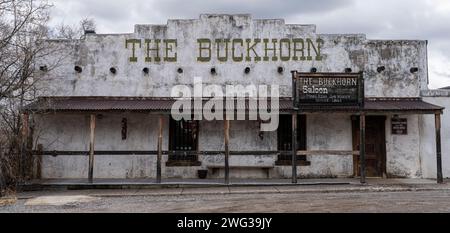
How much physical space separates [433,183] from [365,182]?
2282mm

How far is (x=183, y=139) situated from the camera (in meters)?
16.8

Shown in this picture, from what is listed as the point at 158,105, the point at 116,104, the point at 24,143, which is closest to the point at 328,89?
the point at 158,105

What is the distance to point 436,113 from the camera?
15.4 m

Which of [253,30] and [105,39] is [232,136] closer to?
[253,30]

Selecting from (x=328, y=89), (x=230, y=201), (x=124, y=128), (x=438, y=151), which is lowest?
(x=230, y=201)

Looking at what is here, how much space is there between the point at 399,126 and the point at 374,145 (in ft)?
3.68

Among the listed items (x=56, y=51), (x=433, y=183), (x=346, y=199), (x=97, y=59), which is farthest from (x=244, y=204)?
(x=56, y=51)

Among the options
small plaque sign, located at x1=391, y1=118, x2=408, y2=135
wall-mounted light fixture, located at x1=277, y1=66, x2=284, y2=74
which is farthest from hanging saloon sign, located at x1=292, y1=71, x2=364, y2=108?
small plaque sign, located at x1=391, y1=118, x2=408, y2=135

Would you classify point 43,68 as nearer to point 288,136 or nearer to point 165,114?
point 165,114

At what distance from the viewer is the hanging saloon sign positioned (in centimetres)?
1534

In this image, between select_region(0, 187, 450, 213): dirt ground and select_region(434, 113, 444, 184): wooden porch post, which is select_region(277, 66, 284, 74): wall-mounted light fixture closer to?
select_region(0, 187, 450, 213): dirt ground

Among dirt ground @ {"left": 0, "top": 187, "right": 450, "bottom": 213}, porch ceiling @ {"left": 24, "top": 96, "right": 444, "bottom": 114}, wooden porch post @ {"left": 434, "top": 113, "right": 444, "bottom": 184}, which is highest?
porch ceiling @ {"left": 24, "top": 96, "right": 444, "bottom": 114}

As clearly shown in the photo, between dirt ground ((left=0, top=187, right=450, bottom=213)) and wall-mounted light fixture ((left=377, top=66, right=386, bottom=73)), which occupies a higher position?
wall-mounted light fixture ((left=377, top=66, right=386, bottom=73))

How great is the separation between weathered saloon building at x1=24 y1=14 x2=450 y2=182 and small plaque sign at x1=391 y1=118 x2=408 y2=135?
36 millimetres
